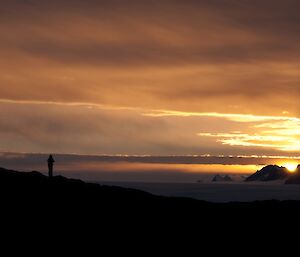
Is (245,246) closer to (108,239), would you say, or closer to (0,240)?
(108,239)

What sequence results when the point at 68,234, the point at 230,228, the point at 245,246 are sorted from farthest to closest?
the point at 230,228, the point at 245,246, the point at 68,234

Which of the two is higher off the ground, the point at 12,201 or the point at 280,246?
the point at 12,201

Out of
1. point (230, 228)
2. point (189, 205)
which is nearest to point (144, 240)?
point (230, 228)

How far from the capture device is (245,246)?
44.7 meters

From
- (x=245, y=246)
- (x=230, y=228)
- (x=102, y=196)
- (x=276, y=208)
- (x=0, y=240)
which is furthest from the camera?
(x=276, y=208)

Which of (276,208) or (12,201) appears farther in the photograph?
(276,208)

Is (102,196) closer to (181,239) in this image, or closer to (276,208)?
(181,239)

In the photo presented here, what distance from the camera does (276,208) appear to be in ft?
187

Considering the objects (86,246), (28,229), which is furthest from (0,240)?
(86,246)

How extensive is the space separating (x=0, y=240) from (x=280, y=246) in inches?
754

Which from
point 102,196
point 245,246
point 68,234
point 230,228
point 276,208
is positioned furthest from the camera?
point 276,208

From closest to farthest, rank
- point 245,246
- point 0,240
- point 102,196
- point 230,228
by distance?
point 0,240 < point 245,246 < point 230,228 < point 102,196

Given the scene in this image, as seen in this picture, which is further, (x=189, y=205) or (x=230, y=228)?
(x=189, y=205)

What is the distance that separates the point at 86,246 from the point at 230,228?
516 inches
